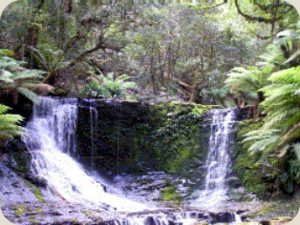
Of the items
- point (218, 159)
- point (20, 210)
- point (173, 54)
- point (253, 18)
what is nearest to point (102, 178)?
point (20, 210)

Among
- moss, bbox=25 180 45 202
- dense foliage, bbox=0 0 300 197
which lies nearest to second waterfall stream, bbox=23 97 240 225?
moss, bbox=25 180 45 202

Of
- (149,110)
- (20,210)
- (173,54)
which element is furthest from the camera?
(149,110)

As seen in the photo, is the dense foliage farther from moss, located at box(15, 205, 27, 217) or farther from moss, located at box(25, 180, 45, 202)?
moss, located at box(15, 205, 27, 217)

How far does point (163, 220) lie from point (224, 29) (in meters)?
1.97

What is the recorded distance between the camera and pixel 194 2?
4.73 metres

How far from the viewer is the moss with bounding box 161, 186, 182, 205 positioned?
4.60 meters

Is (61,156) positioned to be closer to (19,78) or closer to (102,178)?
(102,178)

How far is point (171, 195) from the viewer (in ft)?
15.7

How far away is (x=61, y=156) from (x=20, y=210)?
127 centimetres

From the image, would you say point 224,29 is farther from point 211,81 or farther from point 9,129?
point 9,129

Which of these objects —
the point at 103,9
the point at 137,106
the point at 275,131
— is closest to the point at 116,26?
the point at 103,9

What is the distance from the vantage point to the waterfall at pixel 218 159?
4.57 m

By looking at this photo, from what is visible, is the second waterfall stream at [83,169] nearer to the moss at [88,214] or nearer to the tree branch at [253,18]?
the moss at [88,214]

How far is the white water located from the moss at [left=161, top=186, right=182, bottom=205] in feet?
1.10
